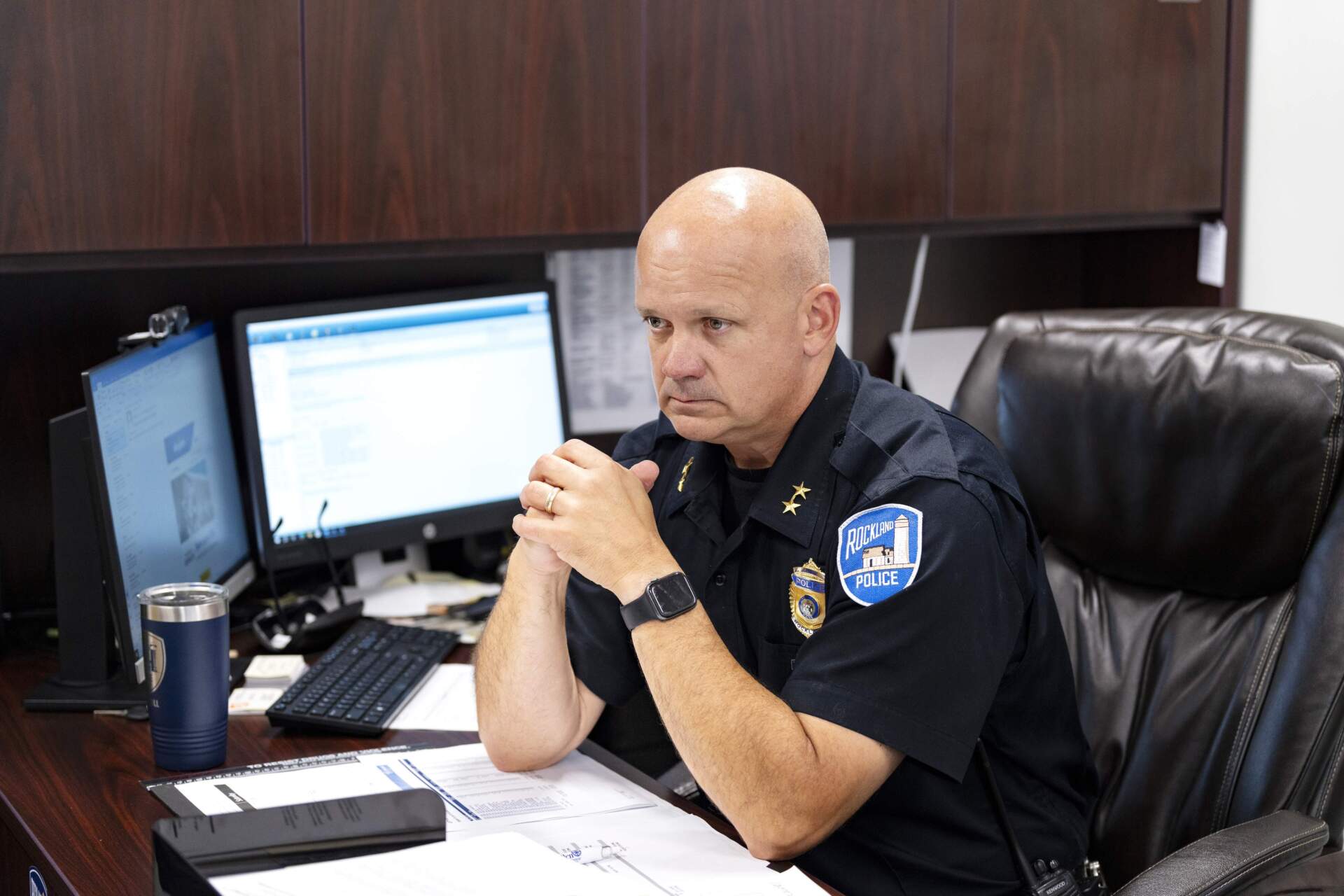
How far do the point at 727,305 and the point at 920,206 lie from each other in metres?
0.91

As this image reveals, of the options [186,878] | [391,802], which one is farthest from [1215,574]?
[186,878]

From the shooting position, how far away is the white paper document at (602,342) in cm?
231

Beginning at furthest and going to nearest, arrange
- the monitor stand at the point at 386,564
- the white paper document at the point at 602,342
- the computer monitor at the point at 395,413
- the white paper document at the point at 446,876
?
the white paper document at the point at 602,342, the monitor stand at the point at 386,564, the computer monitor at the point at 395,413, the white paper document at the point at 446,876

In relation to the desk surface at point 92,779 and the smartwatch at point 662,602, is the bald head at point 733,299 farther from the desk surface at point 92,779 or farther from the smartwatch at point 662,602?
the desk surface at point 92,779

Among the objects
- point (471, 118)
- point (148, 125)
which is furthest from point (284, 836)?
point (471, 118)

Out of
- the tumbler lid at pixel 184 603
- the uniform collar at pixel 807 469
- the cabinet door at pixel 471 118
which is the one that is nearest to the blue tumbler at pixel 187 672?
the tumbler lid at pixel 184 603

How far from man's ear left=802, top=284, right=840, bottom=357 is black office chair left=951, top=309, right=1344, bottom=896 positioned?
0.35 meters

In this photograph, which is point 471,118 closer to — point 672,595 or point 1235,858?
point 672,595

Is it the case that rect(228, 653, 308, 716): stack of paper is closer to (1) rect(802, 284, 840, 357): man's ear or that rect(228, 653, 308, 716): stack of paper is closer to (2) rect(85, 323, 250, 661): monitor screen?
(2) rect(85, 323, 250, 661): monitor screen

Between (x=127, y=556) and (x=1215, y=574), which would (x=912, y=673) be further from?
(x=127, y=556)

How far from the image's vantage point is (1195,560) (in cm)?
154

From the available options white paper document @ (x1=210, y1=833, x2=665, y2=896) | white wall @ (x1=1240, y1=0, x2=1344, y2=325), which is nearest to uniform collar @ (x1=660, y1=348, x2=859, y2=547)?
white paper document @ (x1=210, y1=833, x2=665, y2=896)

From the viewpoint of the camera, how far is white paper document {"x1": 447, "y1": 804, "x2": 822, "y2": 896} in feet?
3.83

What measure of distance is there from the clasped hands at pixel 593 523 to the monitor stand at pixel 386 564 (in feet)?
2.42
